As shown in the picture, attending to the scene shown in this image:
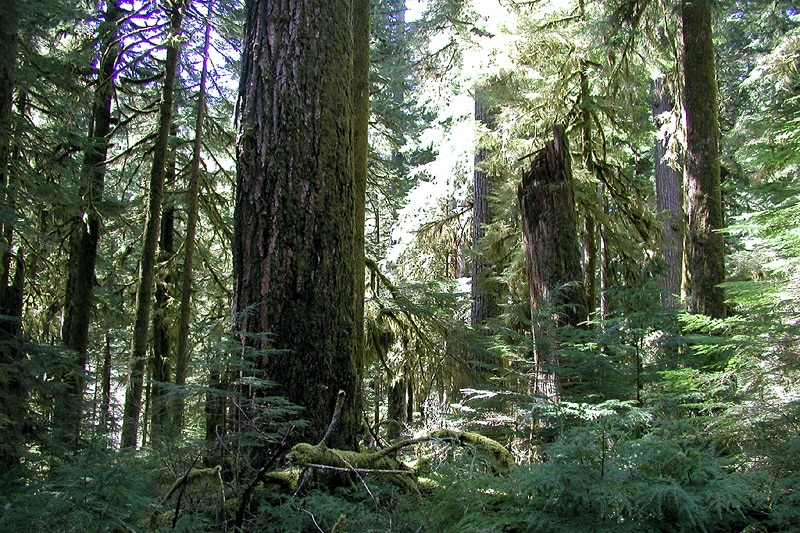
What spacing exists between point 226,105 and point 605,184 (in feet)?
22.2

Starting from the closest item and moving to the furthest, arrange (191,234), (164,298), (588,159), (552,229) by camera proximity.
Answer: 1. (552,229)
2. (588,159)
3. (191,234)
4. (164,298)

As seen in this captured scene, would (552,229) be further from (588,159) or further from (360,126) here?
(360,126)

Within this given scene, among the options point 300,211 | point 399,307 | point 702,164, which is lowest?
point 399,307

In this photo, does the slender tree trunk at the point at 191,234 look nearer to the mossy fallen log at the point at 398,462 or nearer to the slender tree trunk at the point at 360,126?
the slender tree trunk at the point at 360,126

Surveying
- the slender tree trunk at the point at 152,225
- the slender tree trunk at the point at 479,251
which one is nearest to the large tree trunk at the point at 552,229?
the slender tree trunk at the point at 479,251

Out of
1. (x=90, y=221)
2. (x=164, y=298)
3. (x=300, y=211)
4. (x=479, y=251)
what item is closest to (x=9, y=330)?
(x=90, y=221)

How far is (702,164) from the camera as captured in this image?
769 centimetres

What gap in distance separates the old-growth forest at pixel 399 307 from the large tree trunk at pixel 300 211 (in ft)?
0.06

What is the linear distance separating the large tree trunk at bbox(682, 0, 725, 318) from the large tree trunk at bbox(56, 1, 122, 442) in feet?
27.3

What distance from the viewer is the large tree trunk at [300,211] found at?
3967 mm

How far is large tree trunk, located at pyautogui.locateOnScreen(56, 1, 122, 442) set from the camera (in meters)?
8.74

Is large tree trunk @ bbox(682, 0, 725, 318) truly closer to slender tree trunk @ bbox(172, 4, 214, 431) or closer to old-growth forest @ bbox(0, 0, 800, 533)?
old-growth forest @ bbox(0, 0, 800, 533)

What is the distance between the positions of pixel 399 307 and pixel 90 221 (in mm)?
6020

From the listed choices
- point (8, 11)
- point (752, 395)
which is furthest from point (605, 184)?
point (8, 11)
